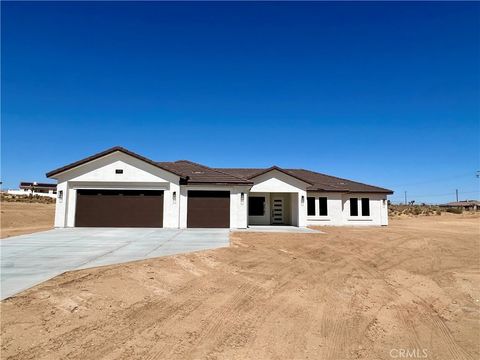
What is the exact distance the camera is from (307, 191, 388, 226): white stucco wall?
26.1 meters

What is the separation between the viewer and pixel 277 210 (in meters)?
25.8

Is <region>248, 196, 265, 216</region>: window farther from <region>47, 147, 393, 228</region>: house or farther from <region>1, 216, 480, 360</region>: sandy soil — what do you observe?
<region>1, 216, 480, 360</region>: sandy soil

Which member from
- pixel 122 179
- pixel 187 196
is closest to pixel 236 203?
pixel 187 196

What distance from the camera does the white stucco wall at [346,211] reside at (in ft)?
85.6

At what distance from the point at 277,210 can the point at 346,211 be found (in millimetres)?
5926

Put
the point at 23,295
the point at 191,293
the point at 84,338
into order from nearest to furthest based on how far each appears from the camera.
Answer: the point at 84,338
the point at 23,295
the point at 191,293

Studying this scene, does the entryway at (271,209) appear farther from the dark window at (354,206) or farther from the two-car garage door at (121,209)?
the two-car garage door at (121,209)

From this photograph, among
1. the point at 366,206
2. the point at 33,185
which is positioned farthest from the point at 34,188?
the point at 366,206

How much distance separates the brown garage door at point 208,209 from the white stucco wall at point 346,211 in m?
8.64

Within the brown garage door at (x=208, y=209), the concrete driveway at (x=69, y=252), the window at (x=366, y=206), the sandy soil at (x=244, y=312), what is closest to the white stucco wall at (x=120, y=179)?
the brown garage door at (x=208, y=209)

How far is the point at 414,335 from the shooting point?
216 inches

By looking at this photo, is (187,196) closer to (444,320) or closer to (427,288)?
(427,288)

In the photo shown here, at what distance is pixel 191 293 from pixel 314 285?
3157mm

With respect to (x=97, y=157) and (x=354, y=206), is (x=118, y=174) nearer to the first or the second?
(x=97, y=157)
